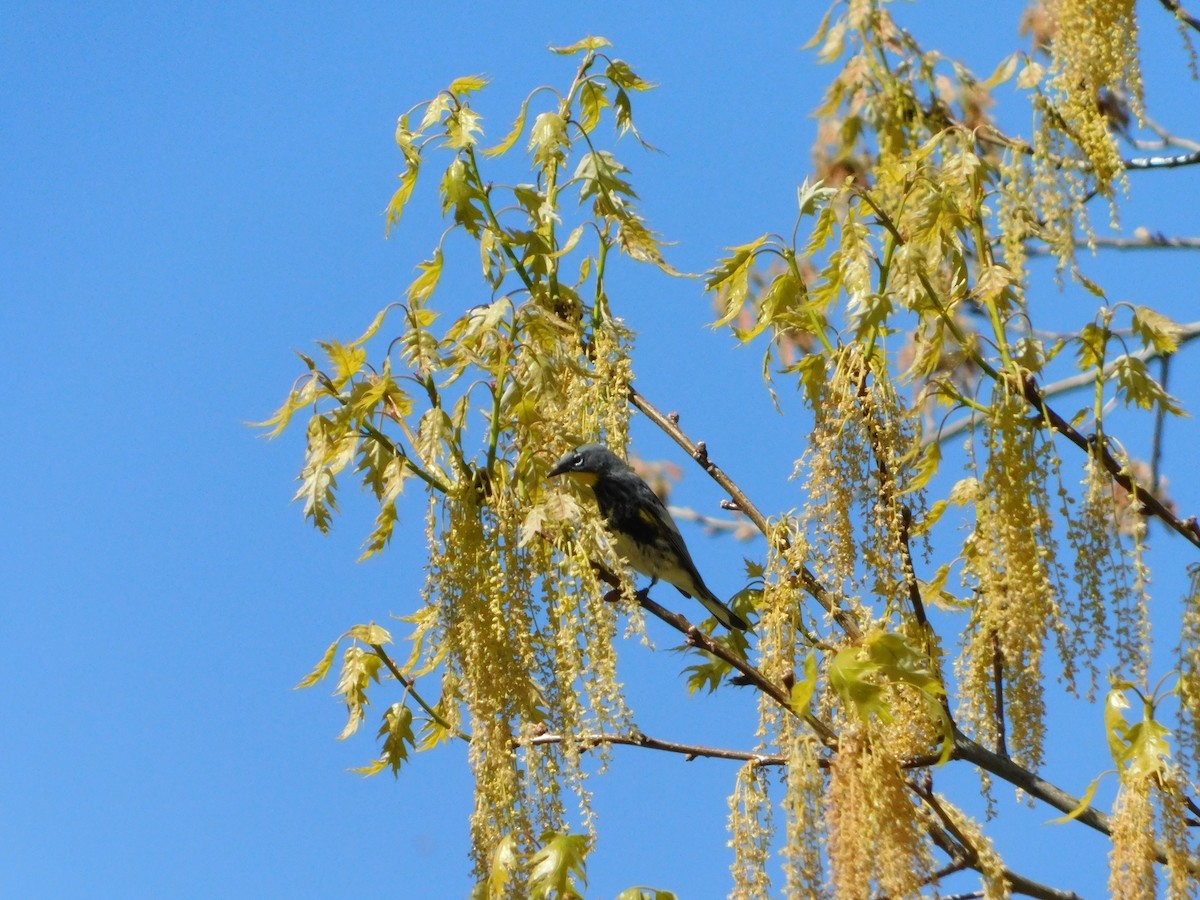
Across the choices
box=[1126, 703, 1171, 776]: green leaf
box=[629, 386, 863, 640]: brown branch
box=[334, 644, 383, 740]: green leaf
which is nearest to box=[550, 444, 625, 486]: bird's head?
box=[629, 386, 863, 640]: brown branch

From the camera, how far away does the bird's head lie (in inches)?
142

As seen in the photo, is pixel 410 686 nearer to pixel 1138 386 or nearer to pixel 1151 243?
pixel 1138 386

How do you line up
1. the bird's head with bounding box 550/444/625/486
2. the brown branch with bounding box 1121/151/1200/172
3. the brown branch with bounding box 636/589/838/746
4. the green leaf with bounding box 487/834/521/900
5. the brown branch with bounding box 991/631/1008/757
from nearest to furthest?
1. the brown branch with bounding box 636/589/838/746
2. the green leaf with bounding box 487/834/521/900
3. the brown branch with bounding box 991/631/1008/757
4. the bird's head with bounding box 550/444/625/486
5. the brown branch with bounding box 1121/151/1200/172

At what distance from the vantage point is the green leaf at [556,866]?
2.98 metres

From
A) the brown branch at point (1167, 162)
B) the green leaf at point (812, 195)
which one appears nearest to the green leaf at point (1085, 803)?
the green leaf at point (812, 195)

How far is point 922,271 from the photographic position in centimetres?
305

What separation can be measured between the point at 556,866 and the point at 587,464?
1.58 meters

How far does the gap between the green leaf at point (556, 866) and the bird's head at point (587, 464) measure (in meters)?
0.86

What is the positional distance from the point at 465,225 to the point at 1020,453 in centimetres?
144

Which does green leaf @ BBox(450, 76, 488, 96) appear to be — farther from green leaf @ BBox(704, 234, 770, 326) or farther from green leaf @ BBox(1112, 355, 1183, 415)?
green leaf @ BBox(1112, 355, 1183, 415)

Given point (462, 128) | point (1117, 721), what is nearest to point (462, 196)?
point (462, 128)

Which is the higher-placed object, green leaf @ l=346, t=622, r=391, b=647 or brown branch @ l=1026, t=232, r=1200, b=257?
brown branch @ l=1026, t=232, r=1200, b=257

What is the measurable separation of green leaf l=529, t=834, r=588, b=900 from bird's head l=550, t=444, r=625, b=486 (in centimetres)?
86

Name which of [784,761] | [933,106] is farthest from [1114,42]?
[784,761]
